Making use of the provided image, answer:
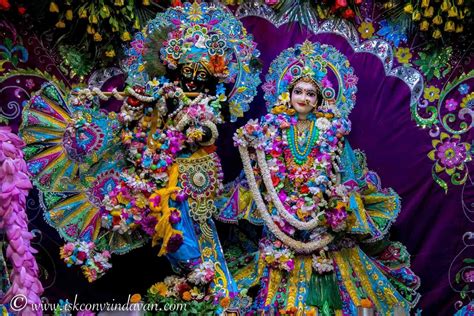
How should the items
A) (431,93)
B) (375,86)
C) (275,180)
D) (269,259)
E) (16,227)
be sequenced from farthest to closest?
(375,86)
(431,93)
(275,180)
(269,259)
(16,227)

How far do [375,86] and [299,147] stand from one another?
1.14 metres

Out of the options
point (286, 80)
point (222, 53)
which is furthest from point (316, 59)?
point (222, 53)

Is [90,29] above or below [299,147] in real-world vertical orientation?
above

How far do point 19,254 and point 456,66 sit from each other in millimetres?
3964

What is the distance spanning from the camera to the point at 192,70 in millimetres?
7414

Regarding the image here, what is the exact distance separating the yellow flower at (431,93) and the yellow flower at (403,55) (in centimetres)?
29

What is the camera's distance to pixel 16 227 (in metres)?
6.10

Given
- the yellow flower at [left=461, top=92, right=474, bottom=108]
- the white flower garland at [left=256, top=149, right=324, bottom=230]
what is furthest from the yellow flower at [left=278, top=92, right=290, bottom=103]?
the yellow flower at [left=461, top=92, right=474, bottom=108]

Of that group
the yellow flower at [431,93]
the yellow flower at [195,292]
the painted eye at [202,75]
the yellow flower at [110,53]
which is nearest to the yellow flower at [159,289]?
the yellow flower at [195,292]

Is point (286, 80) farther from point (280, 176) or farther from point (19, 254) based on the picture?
point (19, 254)

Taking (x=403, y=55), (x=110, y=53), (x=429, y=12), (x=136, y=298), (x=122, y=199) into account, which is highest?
(x=429, y=12)

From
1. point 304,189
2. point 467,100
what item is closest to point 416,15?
point 467,100

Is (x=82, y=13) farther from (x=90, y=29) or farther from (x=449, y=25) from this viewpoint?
(x=449, y=25)

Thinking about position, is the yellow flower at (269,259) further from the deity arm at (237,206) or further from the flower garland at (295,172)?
the deity arm at (237,206)
